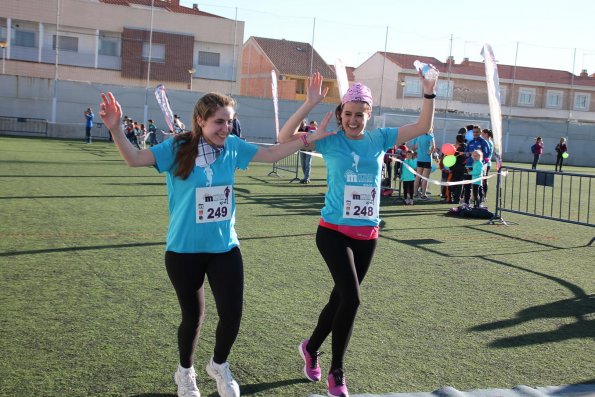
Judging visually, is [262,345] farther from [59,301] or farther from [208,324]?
[59,301]

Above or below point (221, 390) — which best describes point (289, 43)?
above

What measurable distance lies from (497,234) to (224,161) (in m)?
9.01

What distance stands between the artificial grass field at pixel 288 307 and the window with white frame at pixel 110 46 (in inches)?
1344

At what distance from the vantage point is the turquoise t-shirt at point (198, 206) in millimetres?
4258

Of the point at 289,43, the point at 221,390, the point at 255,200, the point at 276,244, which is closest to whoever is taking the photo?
the point at 221,390

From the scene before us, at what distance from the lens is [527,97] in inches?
2254

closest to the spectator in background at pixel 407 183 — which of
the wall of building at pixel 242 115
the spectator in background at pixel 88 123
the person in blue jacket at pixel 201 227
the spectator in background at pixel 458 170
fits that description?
the spectator in background at pixel 458 170

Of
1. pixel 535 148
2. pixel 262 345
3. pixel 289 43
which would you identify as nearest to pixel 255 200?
pixel 262 345

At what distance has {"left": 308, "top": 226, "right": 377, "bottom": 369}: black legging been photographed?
460 cm

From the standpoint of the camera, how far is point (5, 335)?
5297 mm

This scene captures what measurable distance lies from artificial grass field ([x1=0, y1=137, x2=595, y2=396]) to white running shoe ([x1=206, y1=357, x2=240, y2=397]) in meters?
0.21

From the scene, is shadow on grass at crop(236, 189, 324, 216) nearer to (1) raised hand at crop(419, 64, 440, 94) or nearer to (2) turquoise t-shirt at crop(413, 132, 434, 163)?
(2) turquoise t-shirt at crop(413, 132, 434, 163)

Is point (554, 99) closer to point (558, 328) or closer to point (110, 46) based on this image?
point (110, 46)

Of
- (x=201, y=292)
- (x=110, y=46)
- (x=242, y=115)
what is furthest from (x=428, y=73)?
(x=110, y=46)
